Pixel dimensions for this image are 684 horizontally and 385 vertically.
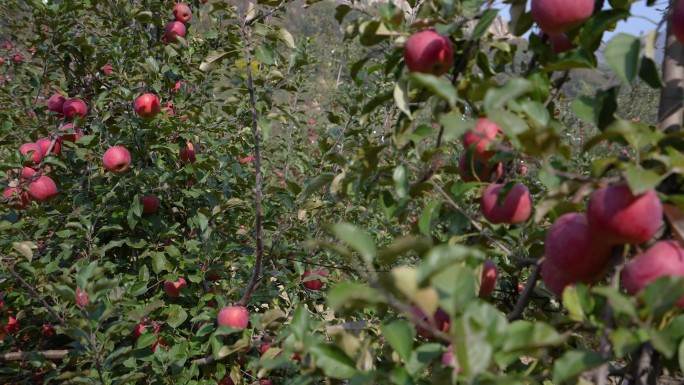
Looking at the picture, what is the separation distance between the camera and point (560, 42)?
1.05 metres

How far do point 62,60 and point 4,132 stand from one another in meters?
0.56

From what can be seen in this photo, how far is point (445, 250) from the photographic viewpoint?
62 cm

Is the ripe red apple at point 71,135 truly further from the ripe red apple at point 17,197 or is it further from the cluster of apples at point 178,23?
the cluster of apples at point 178,23

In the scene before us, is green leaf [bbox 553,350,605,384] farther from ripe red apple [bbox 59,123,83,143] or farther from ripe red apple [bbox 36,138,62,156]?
ripe red apple [bbox 36,138,62,156]

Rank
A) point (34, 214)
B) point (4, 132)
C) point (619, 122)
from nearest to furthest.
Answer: point (619, 122)
point (34, 214)
point (4, 132)

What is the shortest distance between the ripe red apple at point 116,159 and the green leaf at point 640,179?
1981 millimetres

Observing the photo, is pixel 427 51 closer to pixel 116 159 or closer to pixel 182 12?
pixel 116 159

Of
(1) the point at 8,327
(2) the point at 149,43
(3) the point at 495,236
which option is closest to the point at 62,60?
(2) the point at 149,43

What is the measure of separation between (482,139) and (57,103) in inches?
92.5

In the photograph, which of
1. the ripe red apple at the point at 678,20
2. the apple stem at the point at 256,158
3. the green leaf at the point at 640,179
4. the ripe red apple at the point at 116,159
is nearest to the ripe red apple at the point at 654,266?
the green leaf at the point at 640,179

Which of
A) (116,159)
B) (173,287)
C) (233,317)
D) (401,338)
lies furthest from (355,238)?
(116,159)

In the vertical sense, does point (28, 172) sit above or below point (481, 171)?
below

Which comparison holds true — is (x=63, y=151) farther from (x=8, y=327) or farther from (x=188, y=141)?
(x=8, y=327)

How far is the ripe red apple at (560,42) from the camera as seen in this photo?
1.05 meters
